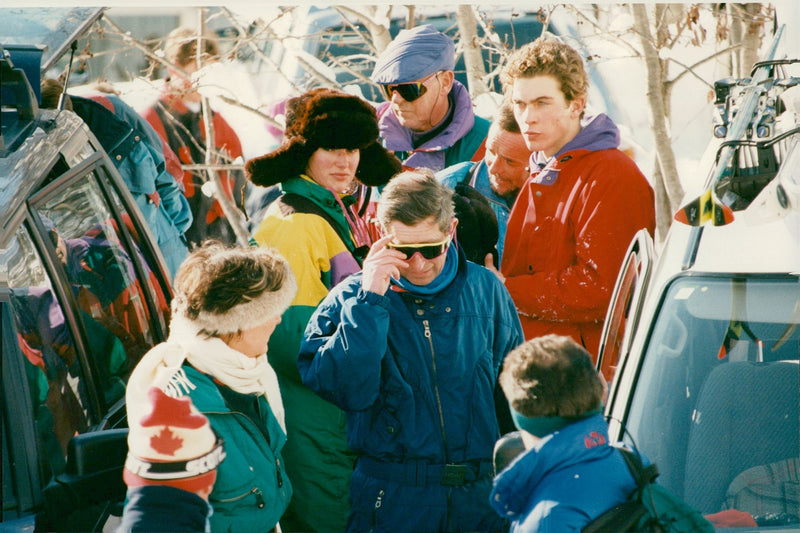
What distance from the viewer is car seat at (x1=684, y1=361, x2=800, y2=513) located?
2.80 meters

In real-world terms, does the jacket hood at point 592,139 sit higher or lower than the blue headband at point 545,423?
higher

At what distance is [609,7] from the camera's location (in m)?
4.67

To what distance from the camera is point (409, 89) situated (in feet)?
13.3

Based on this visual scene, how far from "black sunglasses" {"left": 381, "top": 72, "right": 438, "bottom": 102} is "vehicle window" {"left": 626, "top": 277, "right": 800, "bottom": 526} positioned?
1545 millimetres

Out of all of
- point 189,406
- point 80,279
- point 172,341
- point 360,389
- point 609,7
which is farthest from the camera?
point 609,7

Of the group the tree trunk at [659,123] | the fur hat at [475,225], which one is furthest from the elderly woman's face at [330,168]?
the tree trunk at [659,123]

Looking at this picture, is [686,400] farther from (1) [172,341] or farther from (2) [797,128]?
(1) [172,341]

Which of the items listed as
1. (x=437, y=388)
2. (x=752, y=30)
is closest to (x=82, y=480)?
(x=437, y=388)

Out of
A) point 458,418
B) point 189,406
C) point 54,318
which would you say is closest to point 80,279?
point 54,318

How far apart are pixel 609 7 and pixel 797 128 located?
1970 millimetres

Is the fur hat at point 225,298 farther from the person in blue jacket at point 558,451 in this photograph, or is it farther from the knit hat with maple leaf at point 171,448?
the person in blue jacket at point 558,451

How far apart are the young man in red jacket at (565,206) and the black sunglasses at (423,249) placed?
534 mm

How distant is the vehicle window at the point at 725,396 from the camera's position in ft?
9.12

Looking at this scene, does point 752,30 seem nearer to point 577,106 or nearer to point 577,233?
point 577,106
